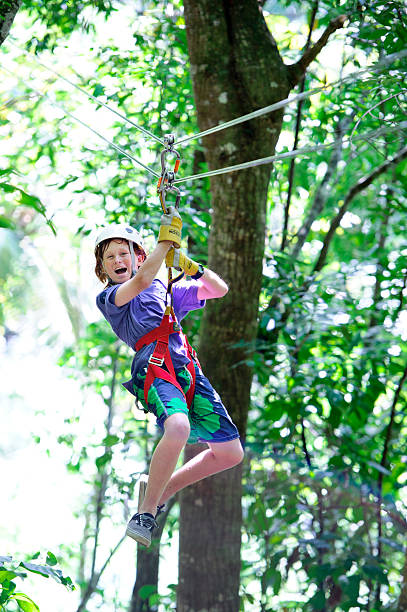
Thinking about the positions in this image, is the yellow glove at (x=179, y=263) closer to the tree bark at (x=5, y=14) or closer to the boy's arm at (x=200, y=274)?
the boy's arm at (x=200, y=274)

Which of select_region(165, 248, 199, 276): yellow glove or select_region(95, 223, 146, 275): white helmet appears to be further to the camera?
select_region(95, 223, 146, 275): white helmet

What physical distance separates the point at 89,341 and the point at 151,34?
6.94ft

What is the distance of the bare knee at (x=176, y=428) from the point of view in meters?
2.04

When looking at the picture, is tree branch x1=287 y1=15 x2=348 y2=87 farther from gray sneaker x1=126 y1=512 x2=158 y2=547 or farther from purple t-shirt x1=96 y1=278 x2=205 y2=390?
gray sneaker x1=126 y1=512 x2=158 y2=547

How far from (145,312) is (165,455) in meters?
0.48

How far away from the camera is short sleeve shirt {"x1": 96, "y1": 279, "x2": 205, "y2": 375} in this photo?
7.38 ft

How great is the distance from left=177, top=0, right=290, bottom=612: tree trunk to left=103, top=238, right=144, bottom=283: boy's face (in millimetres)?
1023

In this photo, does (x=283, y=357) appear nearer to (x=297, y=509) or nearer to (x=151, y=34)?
(x=297, y=509)

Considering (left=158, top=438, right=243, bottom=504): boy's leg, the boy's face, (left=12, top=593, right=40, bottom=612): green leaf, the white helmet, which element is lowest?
(left=12, top=593, right=40, bottom=612): green leaf

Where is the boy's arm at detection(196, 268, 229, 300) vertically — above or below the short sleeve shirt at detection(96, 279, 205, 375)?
above

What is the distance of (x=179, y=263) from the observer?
82.7 inches

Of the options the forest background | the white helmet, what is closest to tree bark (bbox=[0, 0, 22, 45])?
the forest background

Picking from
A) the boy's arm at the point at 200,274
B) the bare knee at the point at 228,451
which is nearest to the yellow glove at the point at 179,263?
the boy's arm at the point at 200,274

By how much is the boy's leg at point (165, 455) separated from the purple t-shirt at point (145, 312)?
0.24 metres
